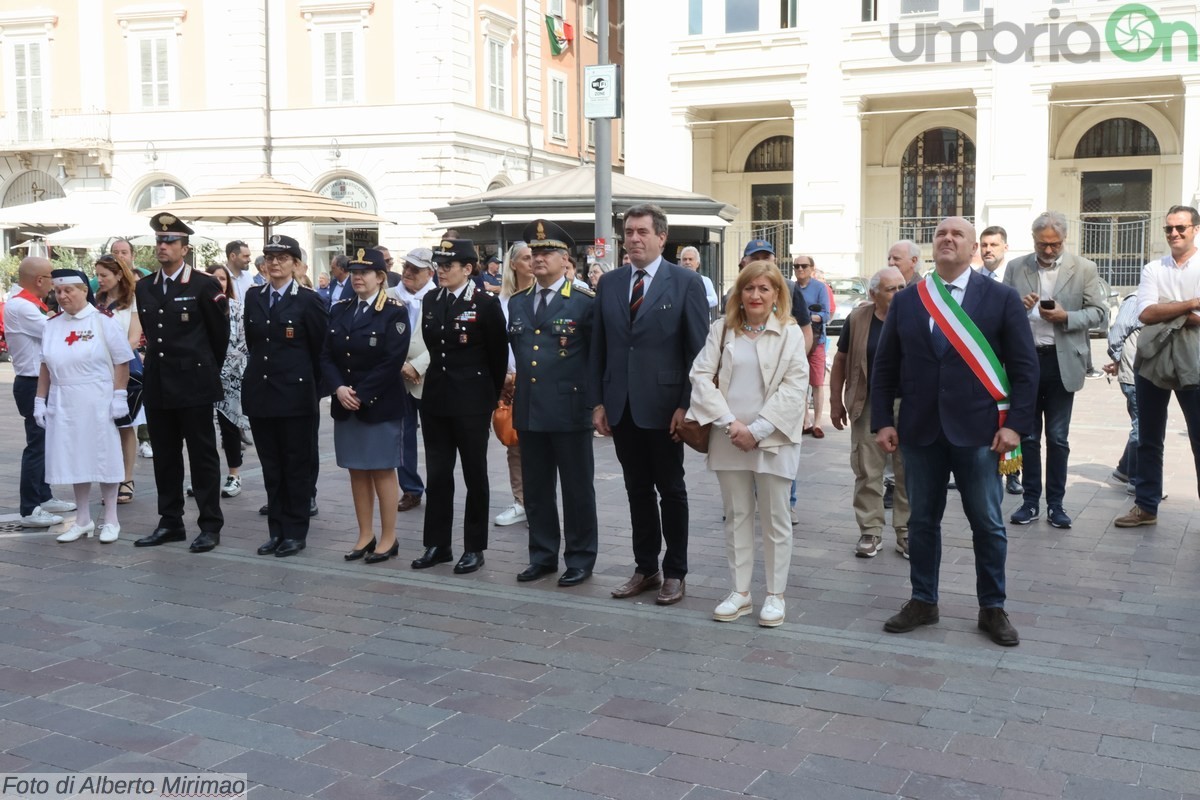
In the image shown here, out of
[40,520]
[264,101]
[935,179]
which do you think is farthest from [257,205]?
[935,179]

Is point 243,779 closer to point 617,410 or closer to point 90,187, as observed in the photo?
point 617,410

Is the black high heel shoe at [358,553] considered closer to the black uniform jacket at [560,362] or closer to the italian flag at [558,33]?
the black uniform jacket at [560,362]

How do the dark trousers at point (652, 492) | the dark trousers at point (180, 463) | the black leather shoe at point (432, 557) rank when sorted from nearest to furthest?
the dark trousers at point (652, 492)
the black leather shoe at point (432, 557)
the dark trousers at point (180, 463)

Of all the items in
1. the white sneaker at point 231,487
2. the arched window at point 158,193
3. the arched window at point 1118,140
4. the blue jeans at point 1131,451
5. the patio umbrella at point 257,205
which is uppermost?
the arched window at point 1118,140

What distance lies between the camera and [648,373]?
613 centimetres

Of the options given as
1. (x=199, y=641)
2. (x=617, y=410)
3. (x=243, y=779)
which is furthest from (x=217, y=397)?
(x=243, y=779)

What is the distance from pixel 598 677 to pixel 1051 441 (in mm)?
4439

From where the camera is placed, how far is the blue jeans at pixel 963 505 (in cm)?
559

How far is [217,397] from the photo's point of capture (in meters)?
7.81

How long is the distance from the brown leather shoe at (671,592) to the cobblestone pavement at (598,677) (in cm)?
6

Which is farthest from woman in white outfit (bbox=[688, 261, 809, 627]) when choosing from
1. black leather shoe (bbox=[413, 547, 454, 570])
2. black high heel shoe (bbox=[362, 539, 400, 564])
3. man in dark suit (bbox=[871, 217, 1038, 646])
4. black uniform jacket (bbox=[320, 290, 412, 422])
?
black high heel shoe (bbox=[362, 539, 400, 564])

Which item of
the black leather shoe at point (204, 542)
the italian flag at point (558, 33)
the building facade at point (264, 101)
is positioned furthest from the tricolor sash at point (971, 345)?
the italian flag at point (558, 33)

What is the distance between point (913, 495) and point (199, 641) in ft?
11.5

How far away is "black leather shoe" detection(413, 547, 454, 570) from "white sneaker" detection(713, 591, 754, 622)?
1.91 m
